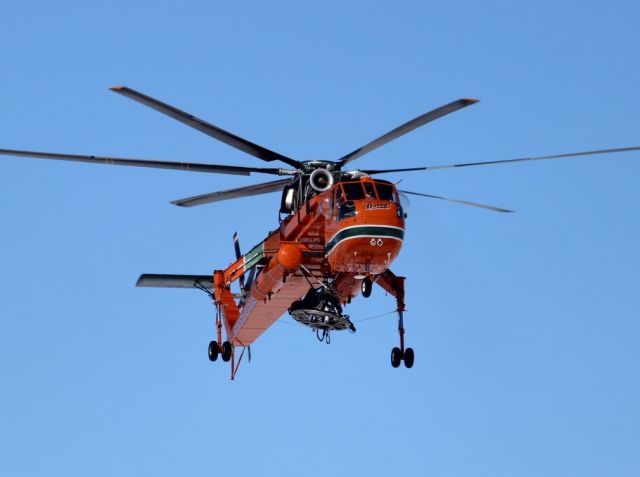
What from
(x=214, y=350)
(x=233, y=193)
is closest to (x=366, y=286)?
(x=233, y=193)

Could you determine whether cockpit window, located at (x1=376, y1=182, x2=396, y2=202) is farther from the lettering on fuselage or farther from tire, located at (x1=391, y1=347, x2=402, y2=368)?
tire, located at (x1=391, y1=347, x2=402, y2=368)

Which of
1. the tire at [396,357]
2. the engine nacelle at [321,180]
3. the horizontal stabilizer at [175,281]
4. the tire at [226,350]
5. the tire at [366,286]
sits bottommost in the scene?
the tire at [396,357]

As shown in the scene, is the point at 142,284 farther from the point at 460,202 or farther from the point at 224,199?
the point at 460,202

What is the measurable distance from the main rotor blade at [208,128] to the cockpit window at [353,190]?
310 centimetres

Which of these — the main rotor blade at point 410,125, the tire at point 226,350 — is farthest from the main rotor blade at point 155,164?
the tire at point 226,350

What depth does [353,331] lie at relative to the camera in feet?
130

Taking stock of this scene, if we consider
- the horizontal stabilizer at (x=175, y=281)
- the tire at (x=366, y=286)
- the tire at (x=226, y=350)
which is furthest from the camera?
the horizontal stabilizer at (x=175, y=281)

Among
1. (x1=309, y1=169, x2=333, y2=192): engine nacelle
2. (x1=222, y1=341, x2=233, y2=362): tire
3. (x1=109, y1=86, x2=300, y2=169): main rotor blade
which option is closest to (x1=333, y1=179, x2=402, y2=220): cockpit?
(x1=309, y1=169, x2=333, y2=192): engine nacelle

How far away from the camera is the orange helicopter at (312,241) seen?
36.2 m

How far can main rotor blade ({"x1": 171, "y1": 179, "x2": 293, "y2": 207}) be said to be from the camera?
4012 cm

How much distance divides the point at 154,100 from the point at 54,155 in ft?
11.5

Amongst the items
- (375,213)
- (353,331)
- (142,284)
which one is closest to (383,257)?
(375,213)

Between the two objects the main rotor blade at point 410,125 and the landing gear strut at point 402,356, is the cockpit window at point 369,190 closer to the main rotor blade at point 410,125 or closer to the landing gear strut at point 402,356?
the main rotor blade at point 410,125

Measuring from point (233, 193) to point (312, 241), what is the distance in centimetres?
335
